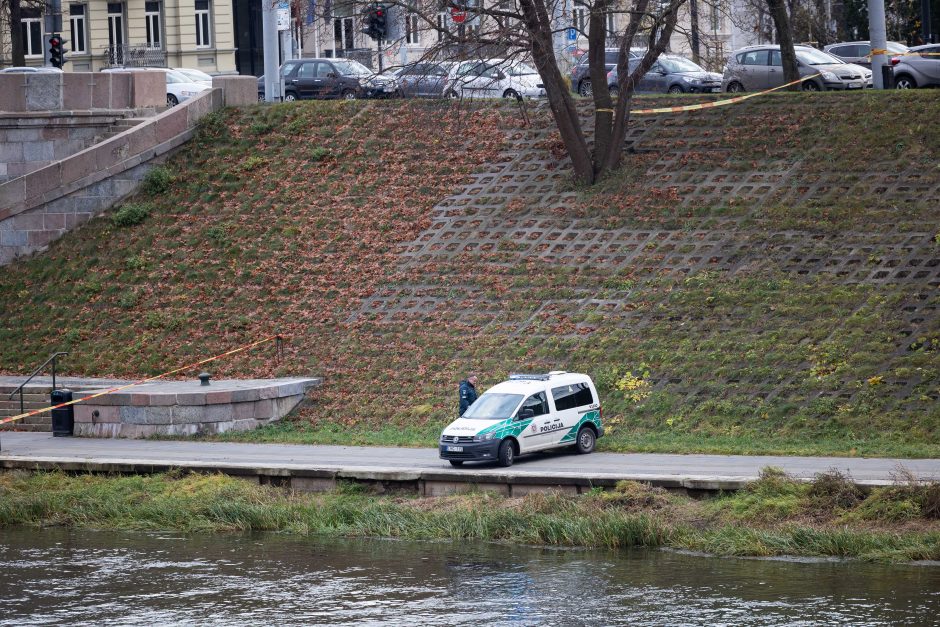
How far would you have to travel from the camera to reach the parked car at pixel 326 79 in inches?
1709

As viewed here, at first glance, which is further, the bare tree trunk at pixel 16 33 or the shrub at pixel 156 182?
the bare tree trunk at pixel 16 33

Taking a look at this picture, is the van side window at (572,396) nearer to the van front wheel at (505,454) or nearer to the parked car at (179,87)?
the van front wheel at (505,454)

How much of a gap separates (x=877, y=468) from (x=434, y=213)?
47.2 feet

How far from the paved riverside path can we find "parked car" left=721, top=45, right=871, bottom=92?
19.2 meters

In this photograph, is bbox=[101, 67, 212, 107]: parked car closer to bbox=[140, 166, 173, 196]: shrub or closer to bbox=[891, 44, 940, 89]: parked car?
bbox=[140, 166, 173, 196]: shrub

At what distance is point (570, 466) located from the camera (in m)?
21.0

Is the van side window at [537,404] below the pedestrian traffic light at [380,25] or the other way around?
below

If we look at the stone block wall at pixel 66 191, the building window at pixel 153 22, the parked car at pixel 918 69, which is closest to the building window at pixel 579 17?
the parked car at pixel 918 69

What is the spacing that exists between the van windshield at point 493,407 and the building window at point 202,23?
160ft

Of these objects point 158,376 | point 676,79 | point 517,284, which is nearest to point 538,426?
point 517,284

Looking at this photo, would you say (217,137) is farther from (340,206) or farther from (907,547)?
(907,547)

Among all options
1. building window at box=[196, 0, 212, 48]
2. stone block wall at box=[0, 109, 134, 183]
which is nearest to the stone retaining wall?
stone block wall at box=[0, 109, 134, 183]

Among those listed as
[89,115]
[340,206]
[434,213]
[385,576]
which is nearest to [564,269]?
[434,213]

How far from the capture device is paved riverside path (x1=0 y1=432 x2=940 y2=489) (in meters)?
19.2
